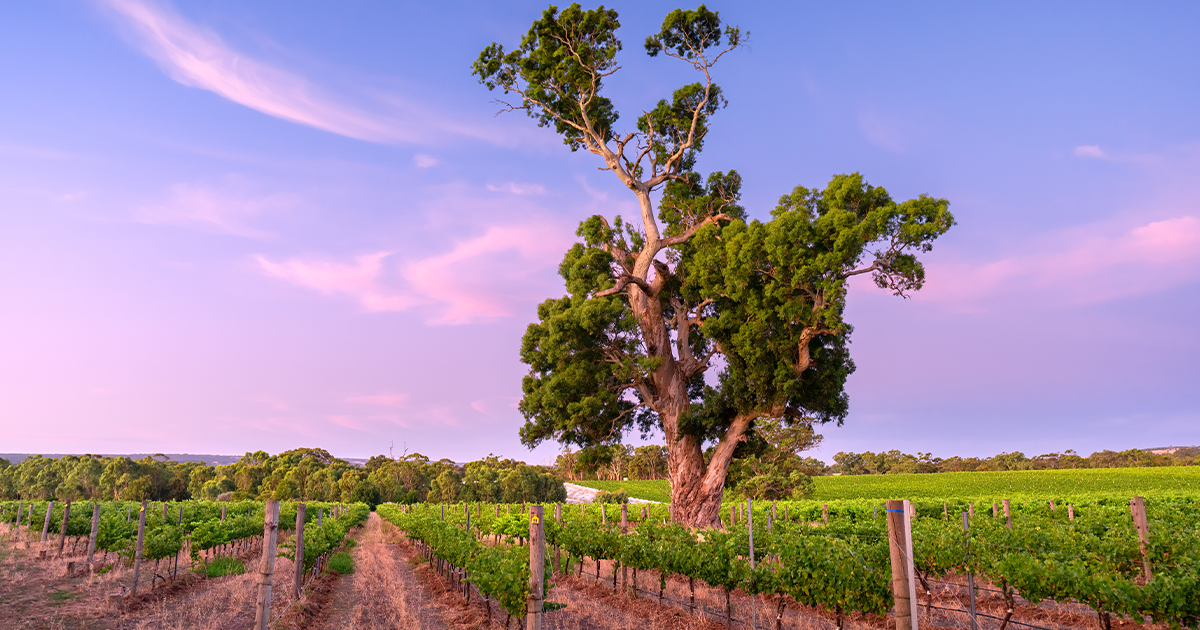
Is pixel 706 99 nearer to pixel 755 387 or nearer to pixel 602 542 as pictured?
pixel 755 387

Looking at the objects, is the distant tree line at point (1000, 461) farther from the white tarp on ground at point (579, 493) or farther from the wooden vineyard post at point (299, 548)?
the wooden vineyard post at point (299, 548)

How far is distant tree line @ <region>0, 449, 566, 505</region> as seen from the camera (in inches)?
2494

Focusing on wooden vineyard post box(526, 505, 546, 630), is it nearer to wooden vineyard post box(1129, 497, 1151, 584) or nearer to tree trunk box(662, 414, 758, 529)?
wooden vineyard post box(1129, 497, 1151, 584)

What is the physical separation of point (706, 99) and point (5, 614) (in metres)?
24.9

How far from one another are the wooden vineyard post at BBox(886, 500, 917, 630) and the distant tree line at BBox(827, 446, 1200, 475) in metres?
107

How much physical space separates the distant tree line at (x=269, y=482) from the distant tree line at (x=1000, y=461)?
2702 inches

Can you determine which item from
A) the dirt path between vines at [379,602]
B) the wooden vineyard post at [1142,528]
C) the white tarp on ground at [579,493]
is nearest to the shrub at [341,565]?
the dirt path between vines at [379,602]

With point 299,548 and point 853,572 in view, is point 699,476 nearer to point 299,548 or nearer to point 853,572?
point 853,572

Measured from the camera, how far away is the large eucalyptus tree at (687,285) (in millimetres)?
18547

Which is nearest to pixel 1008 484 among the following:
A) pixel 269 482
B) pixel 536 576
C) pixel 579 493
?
pixel 579 493

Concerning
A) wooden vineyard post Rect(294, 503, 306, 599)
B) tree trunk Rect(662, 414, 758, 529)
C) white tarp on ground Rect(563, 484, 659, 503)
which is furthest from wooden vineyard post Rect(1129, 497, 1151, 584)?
white tarp on ground Rect(563, 484, 659, 503)

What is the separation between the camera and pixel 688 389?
24.0m

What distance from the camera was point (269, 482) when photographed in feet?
232

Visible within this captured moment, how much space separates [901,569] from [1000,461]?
126443mm
